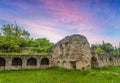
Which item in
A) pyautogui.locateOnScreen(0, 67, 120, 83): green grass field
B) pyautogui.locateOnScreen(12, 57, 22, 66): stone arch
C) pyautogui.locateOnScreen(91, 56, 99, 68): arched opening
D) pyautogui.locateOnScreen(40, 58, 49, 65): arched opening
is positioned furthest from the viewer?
pyautogui.locateOnScreen(91, 56, 99, 68): arched opening

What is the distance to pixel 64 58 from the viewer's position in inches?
1092

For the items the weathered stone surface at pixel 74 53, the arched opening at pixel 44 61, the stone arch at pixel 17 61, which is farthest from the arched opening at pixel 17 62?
the weathered stone surface at pixel 74 53

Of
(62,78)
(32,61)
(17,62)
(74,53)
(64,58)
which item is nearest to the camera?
(62,78)

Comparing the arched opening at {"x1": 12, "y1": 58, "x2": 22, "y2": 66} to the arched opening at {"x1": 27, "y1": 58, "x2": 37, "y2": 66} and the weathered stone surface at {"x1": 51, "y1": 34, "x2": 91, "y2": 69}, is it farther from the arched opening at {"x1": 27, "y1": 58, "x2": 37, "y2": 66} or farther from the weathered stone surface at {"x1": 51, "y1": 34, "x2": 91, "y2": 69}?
the weathered stone surface at {"x1": 51, "y1": 34, "x2": 91, "y2": 69}

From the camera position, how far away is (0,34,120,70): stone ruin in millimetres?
26266

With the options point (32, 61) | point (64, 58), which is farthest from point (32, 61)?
point (64, 58)

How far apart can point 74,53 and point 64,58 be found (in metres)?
2.41

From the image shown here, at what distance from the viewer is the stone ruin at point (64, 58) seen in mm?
26266

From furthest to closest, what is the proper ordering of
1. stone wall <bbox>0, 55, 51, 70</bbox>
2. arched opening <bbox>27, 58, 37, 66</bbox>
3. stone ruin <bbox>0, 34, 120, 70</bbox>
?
arched opening <bbox>27, 58, 37, 66</bbox>, stone ruin <bbox>0, 34, 120, 70</bbox>, stone wall <bbox>0, 55, 51, 70</bbox>

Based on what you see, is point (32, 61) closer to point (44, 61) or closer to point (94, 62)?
point (44, 61)

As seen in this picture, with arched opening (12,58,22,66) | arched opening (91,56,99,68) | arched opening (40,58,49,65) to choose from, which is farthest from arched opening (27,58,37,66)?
arched opening (91,56,99,68)

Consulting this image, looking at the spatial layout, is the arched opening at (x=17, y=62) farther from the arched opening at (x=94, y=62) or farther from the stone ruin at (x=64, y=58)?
the arched opening at (x=94, y=62)

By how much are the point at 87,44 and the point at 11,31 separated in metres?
23.0

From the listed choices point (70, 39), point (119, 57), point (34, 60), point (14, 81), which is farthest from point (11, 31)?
point (119, 57)
